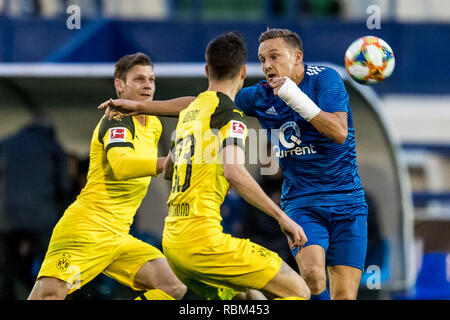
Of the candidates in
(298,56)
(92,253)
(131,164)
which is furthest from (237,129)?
(92,253)

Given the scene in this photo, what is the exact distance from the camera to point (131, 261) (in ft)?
20.2

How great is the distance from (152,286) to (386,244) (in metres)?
4.39

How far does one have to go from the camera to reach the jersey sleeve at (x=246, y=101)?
20.1 ft

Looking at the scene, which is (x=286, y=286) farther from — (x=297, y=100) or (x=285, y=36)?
(x=285, y=36)

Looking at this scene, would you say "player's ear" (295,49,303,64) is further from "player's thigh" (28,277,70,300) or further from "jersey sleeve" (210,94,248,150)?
"player's thigh" (28,277,70,300)

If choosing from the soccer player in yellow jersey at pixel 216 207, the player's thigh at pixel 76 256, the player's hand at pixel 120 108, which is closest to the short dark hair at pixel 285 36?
the soccer player in yellow jersey at pixel 216 207

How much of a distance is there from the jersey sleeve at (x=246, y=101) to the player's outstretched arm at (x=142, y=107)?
35 centimetres

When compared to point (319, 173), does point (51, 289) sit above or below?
below

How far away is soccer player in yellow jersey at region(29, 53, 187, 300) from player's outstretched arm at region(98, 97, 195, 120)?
68 mm

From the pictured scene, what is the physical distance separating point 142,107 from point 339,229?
65.7 inches

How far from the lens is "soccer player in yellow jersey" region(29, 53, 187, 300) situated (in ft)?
19.8

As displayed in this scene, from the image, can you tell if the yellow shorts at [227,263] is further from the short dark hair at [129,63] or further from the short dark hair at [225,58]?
the short dark hair at [129,63]

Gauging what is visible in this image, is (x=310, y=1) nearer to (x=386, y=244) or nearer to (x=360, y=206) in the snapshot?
(x=386, y=244)

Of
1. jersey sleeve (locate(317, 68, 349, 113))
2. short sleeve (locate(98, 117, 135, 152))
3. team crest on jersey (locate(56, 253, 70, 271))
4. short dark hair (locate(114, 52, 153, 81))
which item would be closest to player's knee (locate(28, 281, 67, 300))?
team crest on jersey (locate(56, 253, 70, 271))
